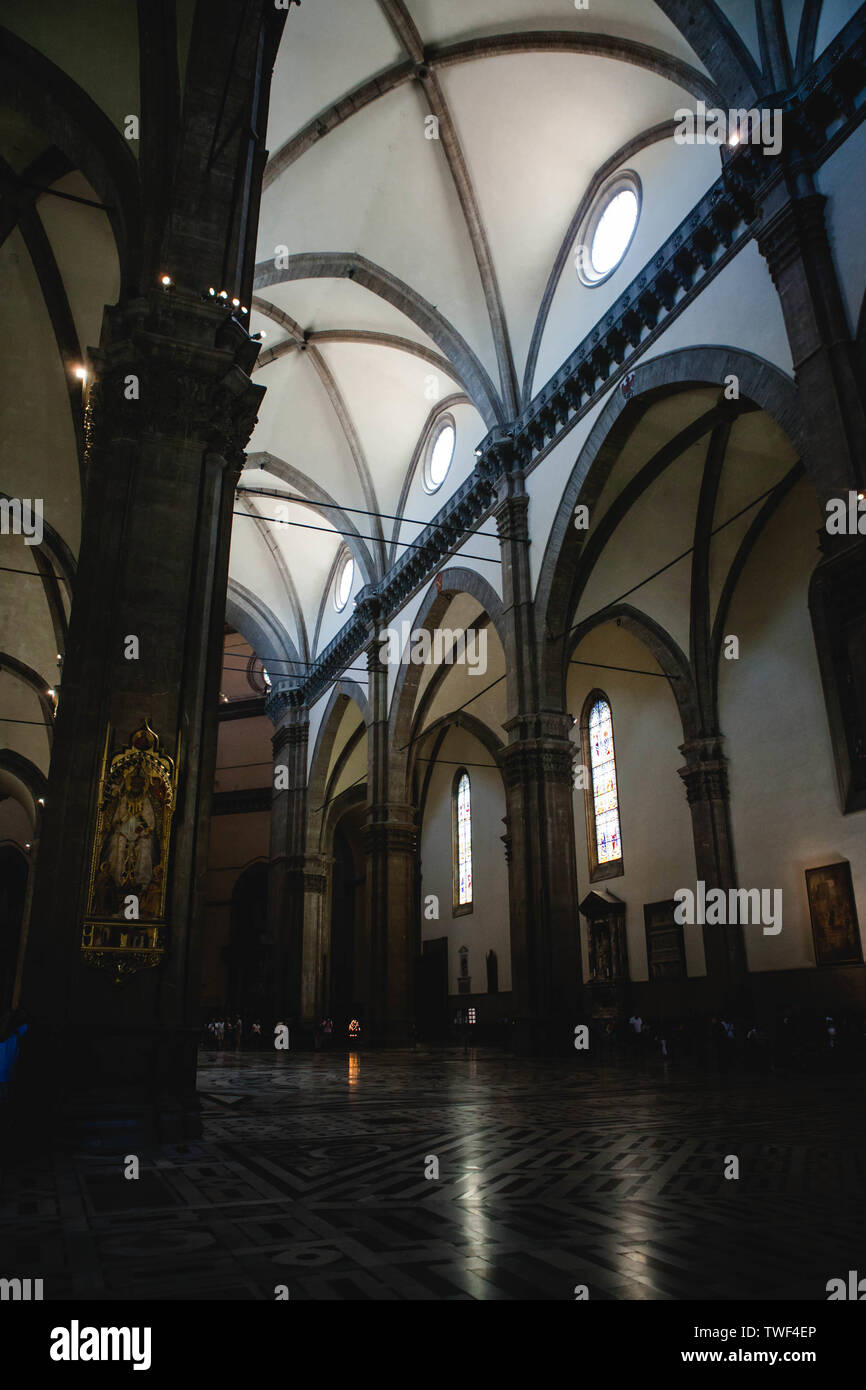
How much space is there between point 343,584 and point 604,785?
9313mm

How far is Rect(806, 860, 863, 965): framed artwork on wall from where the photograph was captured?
46.1ft

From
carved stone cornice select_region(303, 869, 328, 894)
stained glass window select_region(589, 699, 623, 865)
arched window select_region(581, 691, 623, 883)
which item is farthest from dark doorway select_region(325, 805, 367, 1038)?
stained glass window select_region(589, 699, 623, 865)

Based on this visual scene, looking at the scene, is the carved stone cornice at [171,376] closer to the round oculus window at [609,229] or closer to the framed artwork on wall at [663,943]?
the round oculus window at [609,229]

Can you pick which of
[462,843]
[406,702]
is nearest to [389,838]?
[406,702]

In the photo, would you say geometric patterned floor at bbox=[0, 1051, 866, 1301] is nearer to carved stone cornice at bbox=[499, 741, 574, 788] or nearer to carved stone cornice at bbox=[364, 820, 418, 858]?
carved stone cornice at bbox=[499, 741, 574, 788]

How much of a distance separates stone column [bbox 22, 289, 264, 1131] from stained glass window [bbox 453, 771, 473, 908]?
19709mm

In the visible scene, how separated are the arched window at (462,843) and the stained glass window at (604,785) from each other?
18.8 feet

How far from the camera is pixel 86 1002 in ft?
19.8

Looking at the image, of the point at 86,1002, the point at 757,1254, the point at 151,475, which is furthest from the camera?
the point at 151,475

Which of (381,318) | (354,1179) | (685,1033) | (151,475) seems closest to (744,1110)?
(354,1179)

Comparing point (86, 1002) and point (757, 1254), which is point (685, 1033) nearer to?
point (86, 1002)

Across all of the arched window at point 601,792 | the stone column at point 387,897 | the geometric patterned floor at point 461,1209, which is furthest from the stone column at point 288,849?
the geometric patterned floor at point 461,1209

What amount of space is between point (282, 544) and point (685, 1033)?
16761 mm
